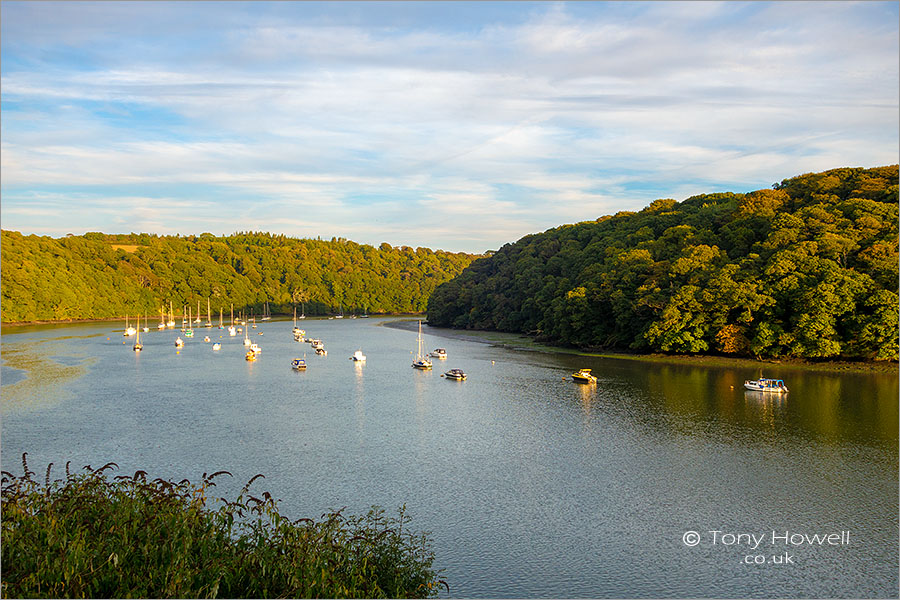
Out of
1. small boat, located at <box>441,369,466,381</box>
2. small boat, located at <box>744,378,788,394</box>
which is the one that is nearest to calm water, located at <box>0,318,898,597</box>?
small boat, located at <box>744,378,788,394</box>

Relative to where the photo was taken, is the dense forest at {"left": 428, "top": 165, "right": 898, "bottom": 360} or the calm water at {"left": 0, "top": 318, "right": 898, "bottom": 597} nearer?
the calm water at {"left": 0, "top": 318, "right": 898, "bottom": 597}

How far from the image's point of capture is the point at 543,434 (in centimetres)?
4075

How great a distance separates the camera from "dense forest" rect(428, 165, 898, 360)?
66.5 meters

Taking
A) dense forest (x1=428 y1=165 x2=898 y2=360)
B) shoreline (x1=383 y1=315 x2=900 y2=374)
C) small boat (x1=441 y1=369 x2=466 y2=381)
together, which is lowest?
small boat (x1=441 y1=369 x2=466 y2=381)

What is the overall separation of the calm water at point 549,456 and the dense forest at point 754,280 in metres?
7.45

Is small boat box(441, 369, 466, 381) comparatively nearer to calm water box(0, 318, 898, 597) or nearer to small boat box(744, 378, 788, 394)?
calm water box(0, 318, 898, 597)

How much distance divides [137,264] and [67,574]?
197 metres

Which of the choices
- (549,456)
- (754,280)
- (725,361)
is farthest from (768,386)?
(549,456)

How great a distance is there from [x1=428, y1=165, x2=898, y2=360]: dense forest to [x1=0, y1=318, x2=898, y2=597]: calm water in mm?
7454

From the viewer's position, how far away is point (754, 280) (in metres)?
72.5

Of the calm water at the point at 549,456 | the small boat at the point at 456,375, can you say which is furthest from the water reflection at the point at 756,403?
the small boat at the point at 456,375

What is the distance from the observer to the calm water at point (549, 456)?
878 inches

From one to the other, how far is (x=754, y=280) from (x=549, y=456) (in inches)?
1824

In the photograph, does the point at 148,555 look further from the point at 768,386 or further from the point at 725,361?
the point at 725,361
